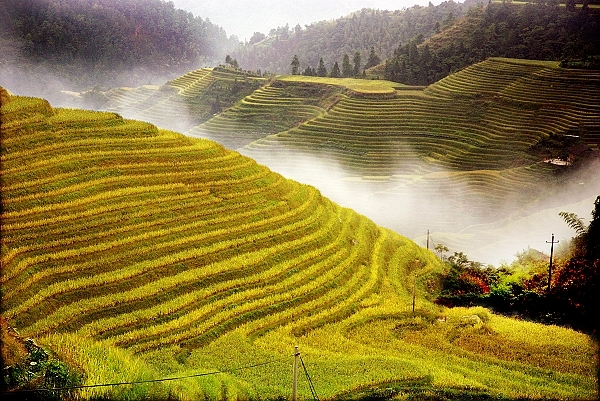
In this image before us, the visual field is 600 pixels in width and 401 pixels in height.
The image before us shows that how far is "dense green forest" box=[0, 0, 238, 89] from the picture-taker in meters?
92.3

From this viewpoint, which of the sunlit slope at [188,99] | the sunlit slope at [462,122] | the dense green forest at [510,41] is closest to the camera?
the sunlit slope at [462,122]

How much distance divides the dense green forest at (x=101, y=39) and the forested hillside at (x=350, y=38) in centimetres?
2321

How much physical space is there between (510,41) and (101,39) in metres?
75.3

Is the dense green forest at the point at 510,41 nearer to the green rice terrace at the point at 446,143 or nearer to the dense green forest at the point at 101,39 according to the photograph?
the green rice terrace at the point at 446,143

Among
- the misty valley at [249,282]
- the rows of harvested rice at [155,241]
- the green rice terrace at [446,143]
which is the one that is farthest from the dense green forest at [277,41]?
the rows of harvested rice at [155,241]

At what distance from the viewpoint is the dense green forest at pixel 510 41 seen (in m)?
63.7

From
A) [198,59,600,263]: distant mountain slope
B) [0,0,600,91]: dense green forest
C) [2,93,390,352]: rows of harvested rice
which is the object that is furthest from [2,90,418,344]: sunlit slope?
[0,0,600,91]: dense green forest

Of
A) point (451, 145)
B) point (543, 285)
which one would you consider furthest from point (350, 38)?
point (543, 285)

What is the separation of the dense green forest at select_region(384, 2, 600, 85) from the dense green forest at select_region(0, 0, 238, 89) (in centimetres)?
5757

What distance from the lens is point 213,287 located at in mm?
14750

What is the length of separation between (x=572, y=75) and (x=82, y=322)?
179 feet

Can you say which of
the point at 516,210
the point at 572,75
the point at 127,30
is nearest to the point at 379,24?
the point at 127,30

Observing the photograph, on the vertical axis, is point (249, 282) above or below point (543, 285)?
above

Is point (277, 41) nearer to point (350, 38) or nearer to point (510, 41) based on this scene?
point (350, 38)
